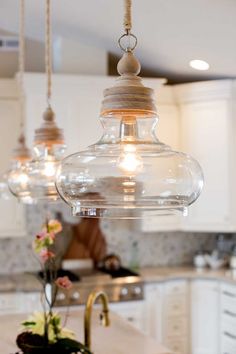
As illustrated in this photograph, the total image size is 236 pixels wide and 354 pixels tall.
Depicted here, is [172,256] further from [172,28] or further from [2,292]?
[172,28]

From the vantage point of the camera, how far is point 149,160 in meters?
1.29

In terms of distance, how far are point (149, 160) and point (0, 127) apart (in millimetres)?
3743

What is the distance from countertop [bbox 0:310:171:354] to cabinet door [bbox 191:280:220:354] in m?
1.72

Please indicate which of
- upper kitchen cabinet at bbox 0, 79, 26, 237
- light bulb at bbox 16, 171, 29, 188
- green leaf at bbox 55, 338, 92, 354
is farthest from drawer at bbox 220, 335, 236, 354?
light bulb at bbox 16, 171, 29, 188

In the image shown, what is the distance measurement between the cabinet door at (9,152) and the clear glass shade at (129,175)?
356cm

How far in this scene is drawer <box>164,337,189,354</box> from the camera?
4906 millimetres

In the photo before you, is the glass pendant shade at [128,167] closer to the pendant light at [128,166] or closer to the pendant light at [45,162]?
the pendant light at [128,166]

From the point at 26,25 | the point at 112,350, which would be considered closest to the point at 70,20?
the point at 26,25

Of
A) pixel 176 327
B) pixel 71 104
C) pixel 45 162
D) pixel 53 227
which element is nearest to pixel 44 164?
pixel 45 162

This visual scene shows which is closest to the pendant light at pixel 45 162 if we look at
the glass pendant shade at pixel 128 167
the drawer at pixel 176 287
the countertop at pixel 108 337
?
the countertop at pixel 108 337

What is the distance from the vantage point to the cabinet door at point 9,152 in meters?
4.84

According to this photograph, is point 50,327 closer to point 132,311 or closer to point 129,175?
point 129,175

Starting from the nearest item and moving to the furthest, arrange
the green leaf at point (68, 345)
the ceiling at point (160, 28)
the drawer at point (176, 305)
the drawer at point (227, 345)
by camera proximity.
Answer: the green leaf at point (68, 345)
the ceiling at point (160, 28)
the drawer at point (227, 345)
the drawer at point (176, 305)

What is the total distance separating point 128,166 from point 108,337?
5.64 feet
